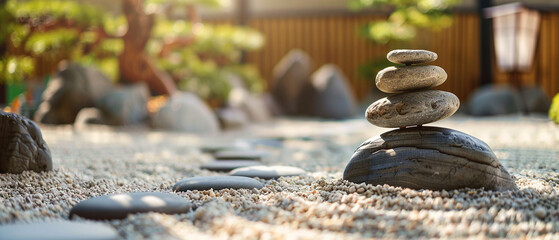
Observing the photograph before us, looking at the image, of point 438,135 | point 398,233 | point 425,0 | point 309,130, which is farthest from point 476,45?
point 398,233

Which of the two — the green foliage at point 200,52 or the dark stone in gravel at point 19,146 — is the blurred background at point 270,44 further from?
the dark stone in gravel at point 19,146

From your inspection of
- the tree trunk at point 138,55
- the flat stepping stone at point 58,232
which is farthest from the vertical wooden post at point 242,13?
the flat stepping stone at point 58,232

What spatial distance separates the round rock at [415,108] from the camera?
238cm

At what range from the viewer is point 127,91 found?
263 inches

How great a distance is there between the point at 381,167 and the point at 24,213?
4.42 feet

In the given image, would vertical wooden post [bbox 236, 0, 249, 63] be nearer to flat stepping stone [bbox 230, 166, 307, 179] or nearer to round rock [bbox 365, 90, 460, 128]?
flat stepping stone [bbox 230, 166, 307, 179]

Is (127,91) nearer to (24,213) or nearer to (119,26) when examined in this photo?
(119,26)

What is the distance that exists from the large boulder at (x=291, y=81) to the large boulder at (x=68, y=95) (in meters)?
3.62

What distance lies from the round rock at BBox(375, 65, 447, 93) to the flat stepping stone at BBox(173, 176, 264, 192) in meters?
0.70

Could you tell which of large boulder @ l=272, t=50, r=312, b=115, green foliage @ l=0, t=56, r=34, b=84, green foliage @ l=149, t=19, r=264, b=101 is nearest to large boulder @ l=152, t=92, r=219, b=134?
green foliage @ l=149, t=19, r=264, b=101

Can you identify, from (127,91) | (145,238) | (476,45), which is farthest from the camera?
(476,45)

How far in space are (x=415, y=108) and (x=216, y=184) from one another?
88 centimetres

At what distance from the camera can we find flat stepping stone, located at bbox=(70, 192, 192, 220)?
1864mm

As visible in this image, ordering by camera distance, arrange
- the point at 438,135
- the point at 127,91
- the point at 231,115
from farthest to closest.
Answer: the point at 231,115
the point at 127,91
the point at 438,135
